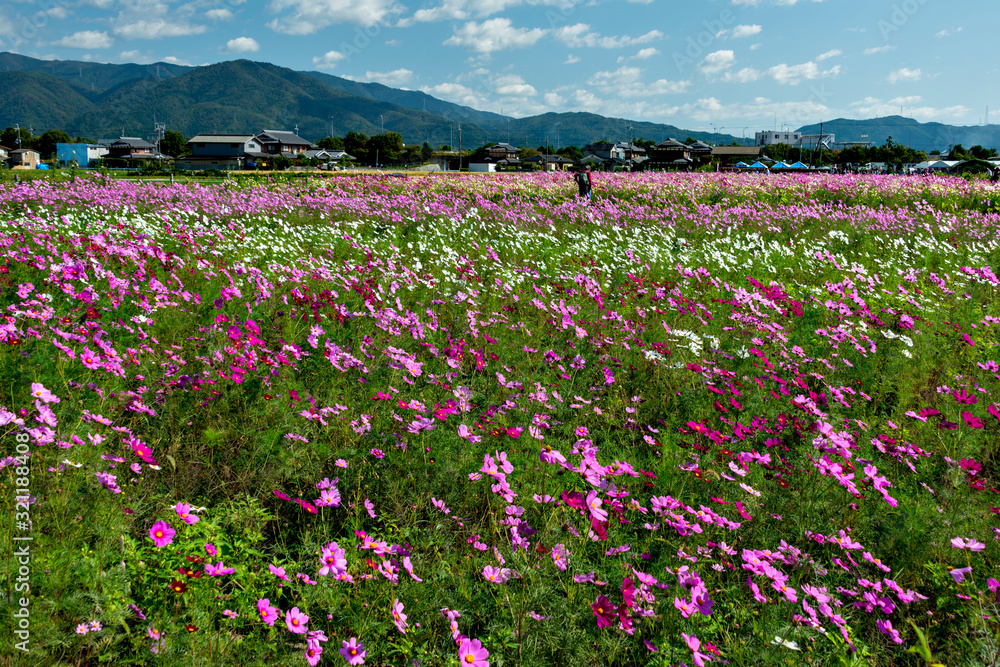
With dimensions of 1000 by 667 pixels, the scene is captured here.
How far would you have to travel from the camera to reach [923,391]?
4.26 m

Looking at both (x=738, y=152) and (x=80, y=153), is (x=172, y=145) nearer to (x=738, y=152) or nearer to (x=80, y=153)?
(x=80, y=153)

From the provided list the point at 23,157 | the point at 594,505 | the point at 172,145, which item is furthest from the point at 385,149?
the point at 594,505

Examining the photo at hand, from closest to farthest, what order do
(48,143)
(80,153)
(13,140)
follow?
(80,153) < (48,143) < (13,140)

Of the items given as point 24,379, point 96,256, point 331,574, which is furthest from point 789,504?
point 96,256

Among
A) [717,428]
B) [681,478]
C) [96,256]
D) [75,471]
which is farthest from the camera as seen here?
[96,256]

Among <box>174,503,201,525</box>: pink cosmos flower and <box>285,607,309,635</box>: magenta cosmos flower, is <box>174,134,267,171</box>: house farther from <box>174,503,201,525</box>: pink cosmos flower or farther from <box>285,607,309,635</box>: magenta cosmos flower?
<box>285,607,309,635</box>: magenta cosmos flower

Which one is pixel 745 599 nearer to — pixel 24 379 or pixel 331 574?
pixel 331 574

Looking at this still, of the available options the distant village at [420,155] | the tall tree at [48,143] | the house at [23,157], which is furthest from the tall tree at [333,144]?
the house at [23,157]

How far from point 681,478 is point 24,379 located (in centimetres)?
323

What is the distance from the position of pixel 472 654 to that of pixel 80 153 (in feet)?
439

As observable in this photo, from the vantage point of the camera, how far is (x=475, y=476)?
84.8 inches

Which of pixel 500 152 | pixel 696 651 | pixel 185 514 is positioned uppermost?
pixel 500 152

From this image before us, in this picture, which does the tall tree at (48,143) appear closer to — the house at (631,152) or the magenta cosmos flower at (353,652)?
the house at (631,152)

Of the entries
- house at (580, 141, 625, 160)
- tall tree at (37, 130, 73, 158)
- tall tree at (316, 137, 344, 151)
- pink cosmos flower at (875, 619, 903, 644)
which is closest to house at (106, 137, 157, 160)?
tall tree at (37, 130, 73, 158)
